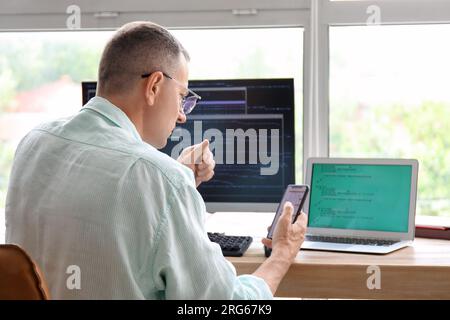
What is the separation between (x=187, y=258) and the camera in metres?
1.16

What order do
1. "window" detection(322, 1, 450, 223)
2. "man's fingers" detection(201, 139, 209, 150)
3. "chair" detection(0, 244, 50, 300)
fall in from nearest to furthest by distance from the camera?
"chair" detection(0, 244, 50, 300)
"man's fingers" detection(201, 139, 209, 150)
"window" detection(322, 1, 450, 223)

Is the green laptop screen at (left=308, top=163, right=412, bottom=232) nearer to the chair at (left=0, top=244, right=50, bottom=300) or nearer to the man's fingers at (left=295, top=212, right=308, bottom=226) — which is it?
the man's fingers at (left=295, top=212, right=308, bottom=226)

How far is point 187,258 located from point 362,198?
0.99m

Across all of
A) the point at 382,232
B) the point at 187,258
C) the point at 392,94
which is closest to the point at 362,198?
the point at 382,232

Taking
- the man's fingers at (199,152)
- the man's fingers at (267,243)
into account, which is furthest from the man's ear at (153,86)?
the man's fingers at (199,152)

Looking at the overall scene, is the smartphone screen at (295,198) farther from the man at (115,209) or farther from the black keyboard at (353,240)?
the man at (115,209)

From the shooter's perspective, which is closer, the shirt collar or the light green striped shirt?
the light green striped shirt

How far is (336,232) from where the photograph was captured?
201 cm

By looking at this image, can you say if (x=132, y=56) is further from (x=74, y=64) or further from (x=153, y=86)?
(x=74, y=64)

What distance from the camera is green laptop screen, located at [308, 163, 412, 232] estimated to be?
197 centimetres

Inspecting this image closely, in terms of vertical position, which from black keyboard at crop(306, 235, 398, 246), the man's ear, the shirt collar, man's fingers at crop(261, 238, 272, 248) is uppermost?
the man's ear

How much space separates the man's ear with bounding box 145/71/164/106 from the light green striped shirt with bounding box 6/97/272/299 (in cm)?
16

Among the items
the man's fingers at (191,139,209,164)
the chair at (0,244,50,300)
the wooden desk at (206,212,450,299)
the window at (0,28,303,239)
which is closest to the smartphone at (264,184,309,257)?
the wooden desk at (206,212,450,299)

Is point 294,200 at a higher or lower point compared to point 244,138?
lower
